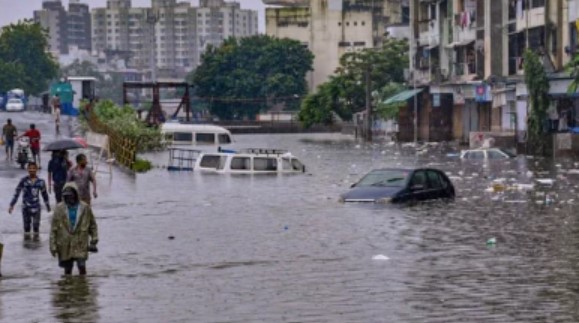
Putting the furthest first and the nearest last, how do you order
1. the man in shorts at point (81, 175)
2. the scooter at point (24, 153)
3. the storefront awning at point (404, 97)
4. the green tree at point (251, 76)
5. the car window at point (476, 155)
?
the green tree at point (251, 76), the storefront awning at point (404, 97), the car window at point (476, 155), the scooter at point (24, 153), the man in shorts at point (81, 175)

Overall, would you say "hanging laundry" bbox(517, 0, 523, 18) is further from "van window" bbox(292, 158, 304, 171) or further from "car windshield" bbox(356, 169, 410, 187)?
"car windshield" bbox(356, 169, 410, 187)

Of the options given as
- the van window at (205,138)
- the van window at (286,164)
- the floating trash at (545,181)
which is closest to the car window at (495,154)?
the van window at (286,164)

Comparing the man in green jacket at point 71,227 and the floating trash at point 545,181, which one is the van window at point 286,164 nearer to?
the floating trash at point 545,181

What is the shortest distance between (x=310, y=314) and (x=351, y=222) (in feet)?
47.1

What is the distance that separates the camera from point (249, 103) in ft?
506

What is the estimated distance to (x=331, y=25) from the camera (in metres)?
166

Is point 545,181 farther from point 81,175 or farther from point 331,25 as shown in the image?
point 331,25

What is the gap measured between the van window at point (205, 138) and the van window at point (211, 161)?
27358mm

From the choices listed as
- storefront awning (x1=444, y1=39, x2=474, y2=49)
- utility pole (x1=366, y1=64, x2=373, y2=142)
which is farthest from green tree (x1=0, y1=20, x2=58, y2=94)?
storefront awning (x1=444, y1=39, x2=474, y2=49)

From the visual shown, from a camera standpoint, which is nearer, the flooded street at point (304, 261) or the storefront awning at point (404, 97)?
the flooded street at point (304, 261)

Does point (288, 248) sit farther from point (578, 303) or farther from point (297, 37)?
point (297, 37)

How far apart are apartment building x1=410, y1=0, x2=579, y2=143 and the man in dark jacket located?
43649 millimetres

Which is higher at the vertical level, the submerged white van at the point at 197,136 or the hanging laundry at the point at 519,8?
the hanging laundry at the point at 519,8

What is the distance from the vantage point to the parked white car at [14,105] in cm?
11138
